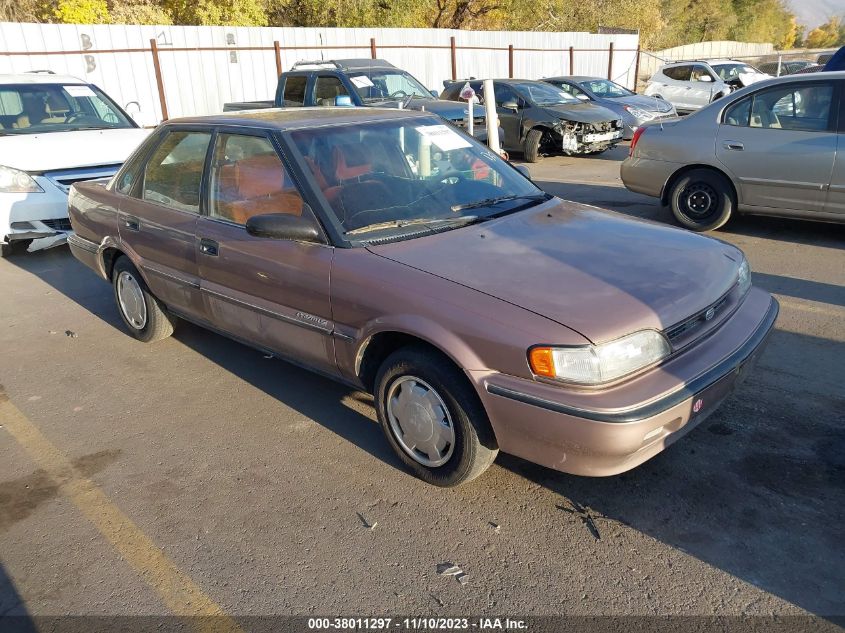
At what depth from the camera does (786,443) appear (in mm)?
3453

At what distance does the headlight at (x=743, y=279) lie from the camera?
3479mm

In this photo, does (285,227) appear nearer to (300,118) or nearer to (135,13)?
(300,118)

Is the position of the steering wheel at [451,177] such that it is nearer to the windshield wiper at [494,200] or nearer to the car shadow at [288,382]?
the windshield wiper at [494,200]

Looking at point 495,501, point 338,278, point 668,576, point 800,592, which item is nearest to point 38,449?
point 338,278

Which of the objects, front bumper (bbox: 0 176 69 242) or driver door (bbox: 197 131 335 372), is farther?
front bumper (bbox: 0 176 69 242)

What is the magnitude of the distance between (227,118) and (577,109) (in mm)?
9752

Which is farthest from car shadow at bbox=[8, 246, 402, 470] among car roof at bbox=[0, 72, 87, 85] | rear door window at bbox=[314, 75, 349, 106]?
rear door window at bbox=[314, 75, 349, 106]

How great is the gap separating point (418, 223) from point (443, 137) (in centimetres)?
95

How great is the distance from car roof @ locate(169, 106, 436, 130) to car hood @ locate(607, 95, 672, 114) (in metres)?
11.3

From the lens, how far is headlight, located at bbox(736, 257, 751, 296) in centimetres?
348

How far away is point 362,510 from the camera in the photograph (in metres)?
3.18

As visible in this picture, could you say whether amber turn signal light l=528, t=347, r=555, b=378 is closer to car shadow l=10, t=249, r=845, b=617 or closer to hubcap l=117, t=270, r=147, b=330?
car shadow l=10, t=249, r=845, b=617

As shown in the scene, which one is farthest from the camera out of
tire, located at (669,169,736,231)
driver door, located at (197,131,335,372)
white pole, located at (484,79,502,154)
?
white pole, located at (484,79,502,154)

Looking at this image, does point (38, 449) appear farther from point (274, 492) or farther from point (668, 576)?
point (668, 576)
